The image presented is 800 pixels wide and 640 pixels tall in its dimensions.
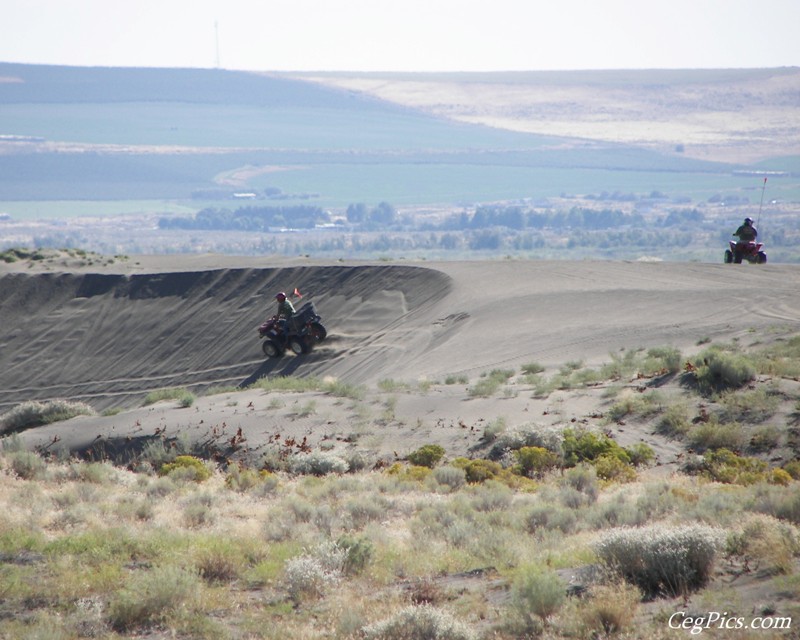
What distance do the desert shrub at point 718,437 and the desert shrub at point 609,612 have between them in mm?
7480

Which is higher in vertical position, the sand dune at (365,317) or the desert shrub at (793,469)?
the desert shrub at (793,469)

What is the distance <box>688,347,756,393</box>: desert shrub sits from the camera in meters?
17.7

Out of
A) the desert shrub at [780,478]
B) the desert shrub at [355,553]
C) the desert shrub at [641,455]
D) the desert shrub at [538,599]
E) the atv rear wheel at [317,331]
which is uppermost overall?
the desert shrub at [538,599]

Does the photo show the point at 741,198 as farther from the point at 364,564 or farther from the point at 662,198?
the point at 364,564

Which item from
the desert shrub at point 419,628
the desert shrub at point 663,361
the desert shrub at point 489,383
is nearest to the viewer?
the desert shrub at point 419,628

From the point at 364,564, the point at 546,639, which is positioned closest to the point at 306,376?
the point at 364,564

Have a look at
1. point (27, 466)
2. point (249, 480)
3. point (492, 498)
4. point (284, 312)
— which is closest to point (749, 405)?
point (492, 498)

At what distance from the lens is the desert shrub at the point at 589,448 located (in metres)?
15.8

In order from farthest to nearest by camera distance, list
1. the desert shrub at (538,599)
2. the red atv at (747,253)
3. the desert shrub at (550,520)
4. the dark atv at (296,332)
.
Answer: the red atv at (747,253)
the dark atv at (296,332)
the desert shrub at (550,520)
the desert shrub at (538,599)

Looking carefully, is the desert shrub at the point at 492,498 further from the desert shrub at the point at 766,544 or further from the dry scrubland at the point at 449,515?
the desert shrub at the point at 766,544

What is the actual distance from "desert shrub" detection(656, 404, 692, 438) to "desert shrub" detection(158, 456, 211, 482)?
7295 mm

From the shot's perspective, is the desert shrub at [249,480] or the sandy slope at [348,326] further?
the sandy slope at [348,326]

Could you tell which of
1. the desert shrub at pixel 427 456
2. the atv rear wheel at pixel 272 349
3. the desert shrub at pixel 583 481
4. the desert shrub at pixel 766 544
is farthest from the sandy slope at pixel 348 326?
the desert shrub at pixel 766 544

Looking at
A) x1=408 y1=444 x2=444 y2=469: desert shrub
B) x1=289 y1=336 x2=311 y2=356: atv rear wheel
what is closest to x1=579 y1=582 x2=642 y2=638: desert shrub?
x1=408 y1=444 x2=444 y2=469: desert shrub
